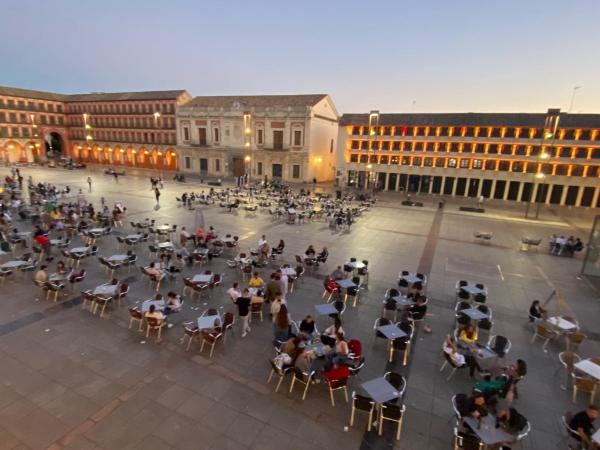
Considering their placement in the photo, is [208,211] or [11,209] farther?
[208,211]

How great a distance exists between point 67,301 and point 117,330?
117 inches

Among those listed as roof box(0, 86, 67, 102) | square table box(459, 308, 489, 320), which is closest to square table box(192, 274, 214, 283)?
square table box(459, 308, 489, 320)

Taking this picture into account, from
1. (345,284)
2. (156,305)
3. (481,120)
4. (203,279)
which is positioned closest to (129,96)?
(481,120)

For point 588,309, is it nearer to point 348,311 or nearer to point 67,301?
point 348,311

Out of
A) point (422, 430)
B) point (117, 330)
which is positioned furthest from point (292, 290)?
point (422, 430)

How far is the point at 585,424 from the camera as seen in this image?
19.6ft

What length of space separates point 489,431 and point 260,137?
4551cm

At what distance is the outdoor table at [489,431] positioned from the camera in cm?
561

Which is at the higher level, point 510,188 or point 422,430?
point 510,188

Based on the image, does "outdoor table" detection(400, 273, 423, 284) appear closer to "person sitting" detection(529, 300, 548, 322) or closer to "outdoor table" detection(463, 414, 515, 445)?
"person sitting" detection(529, 300, 548, 322)

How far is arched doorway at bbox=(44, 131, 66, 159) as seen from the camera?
218 ft

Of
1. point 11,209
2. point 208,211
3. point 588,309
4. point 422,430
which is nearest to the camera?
point 422,430

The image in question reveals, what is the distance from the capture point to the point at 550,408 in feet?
23.5

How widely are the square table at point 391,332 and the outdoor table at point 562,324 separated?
505 cm
